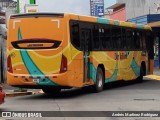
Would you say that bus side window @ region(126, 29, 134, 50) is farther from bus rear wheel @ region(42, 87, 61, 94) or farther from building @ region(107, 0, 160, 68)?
building @ region(107, 0, 160, 68)

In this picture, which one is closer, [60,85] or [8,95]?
[60,85]

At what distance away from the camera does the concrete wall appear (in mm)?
49219

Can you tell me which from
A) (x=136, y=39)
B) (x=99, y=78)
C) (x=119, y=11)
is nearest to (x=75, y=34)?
(x=99, y=78)

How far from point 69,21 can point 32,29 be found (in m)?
1.41

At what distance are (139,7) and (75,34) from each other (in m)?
35.6

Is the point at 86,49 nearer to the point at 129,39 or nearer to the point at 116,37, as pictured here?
the point at 116,37

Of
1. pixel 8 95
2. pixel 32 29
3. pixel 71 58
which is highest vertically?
pixel 32 29

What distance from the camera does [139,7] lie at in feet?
173

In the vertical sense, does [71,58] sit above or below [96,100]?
above

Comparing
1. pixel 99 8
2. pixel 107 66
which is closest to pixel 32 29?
pixel 107 66

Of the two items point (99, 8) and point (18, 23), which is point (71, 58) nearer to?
point (18, 23)

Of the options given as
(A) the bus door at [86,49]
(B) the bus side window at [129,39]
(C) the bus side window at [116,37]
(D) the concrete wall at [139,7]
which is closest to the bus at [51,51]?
(A) the bus door at [86,49]

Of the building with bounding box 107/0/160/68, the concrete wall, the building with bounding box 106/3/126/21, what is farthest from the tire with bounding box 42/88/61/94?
the building with bounding box 106/3/126/21

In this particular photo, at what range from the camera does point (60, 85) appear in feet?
57.2
